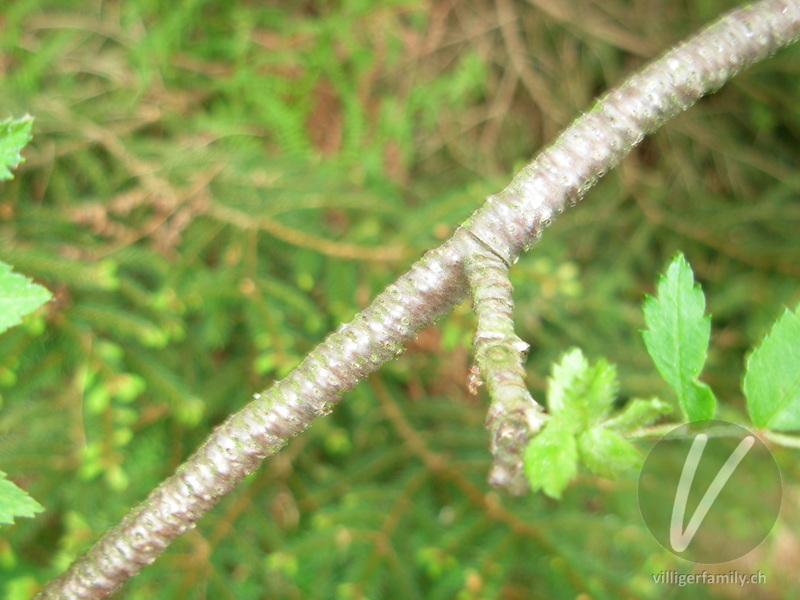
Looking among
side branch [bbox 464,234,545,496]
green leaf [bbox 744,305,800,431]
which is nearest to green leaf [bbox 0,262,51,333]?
side branch [bbox 464,234,545,496]

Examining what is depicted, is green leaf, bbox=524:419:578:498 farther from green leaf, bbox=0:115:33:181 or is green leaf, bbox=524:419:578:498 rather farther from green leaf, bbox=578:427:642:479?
green leaf, bbox=0:115:33:181

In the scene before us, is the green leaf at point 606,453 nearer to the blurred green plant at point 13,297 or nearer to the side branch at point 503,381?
the side branch at point 503,381

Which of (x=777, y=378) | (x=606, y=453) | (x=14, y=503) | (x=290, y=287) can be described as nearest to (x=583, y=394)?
(x=606, y=453)

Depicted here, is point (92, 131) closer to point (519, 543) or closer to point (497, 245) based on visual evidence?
point (497, 245)

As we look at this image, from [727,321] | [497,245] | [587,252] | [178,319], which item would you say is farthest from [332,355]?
[727,321]

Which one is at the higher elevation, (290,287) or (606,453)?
(290,287)

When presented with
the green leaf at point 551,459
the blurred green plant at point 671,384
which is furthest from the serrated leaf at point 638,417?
the green leaf at point 551,459

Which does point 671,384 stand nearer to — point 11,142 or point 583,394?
point 583,394
